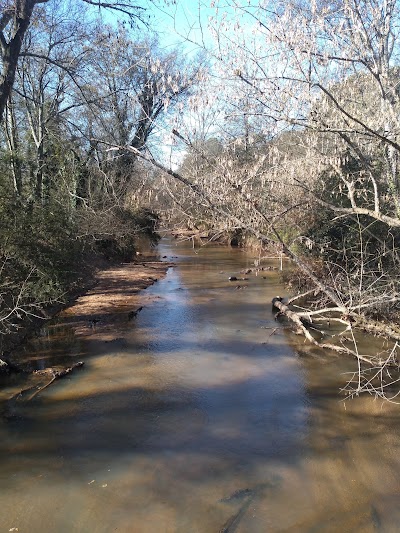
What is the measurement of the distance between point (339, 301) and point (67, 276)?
6.98m

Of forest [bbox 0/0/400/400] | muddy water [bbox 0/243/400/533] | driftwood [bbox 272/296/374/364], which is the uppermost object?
forest [bbox 0/0/400/400]

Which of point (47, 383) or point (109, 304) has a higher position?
point (109, 304)

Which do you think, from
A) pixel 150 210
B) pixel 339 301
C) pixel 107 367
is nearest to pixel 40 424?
pixel 107 367

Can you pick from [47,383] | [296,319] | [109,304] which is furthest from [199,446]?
[109,304]

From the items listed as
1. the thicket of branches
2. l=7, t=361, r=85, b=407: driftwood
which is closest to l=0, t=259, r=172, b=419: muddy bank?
l=7, t=361, r=85, b=407: driftwood

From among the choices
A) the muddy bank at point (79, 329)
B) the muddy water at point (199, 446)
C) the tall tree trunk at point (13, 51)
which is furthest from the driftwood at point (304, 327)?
the tall tree trunk at point (13, 51)

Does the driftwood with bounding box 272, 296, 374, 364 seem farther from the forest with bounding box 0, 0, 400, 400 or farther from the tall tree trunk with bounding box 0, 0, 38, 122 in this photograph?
the tall tree trunk with bounding box 0, 0, 38, 122

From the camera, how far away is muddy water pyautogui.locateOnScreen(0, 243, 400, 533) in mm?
4230

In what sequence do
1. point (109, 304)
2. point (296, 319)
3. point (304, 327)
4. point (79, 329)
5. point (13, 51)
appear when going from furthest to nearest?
1. point (109, 304)
2. point (79, 329)
3. point (296, 319)
4. point (304, 327)
5. point (13, 51)

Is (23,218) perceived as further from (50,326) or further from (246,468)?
(246,468)

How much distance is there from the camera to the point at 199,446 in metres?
5.37

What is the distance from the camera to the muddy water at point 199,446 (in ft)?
13.9

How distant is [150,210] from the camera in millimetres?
21906

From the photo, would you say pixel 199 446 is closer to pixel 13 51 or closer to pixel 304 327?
pixel 304 327
